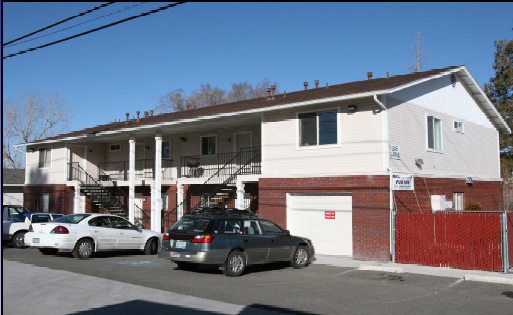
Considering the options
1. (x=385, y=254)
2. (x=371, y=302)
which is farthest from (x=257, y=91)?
(x=371, y=302)

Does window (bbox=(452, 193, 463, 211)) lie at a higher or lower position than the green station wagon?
higher

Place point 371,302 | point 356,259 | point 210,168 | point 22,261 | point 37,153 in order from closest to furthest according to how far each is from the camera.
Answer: point 371,302 < point 22,261 < point 356,259 < point 210,168 < point 37,153

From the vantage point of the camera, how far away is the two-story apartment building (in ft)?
52.1

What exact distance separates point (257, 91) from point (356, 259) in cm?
3746

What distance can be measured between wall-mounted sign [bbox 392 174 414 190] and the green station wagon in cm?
391

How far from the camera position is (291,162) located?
58.8 ft

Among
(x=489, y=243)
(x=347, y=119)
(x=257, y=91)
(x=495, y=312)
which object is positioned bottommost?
(x=495, y=312)

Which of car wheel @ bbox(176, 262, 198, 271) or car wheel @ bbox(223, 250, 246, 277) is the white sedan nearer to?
car wheel @ bbox(176, 262, 198, 271)

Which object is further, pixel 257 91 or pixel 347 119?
pixel 257 91

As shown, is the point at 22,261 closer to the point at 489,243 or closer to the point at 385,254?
the point at 385,254

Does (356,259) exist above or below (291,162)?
below

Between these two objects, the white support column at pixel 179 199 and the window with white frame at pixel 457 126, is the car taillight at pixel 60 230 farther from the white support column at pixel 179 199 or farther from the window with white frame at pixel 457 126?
the window with white frame at pixel 457 126

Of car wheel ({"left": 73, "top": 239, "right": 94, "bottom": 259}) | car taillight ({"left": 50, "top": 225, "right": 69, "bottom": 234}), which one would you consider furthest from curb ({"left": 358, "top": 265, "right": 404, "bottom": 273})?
car taillight ({"left": 50, "top": 225, "right": 69, "bottom": 234})

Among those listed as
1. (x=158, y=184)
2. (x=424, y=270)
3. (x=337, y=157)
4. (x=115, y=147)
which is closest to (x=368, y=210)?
(x=337, y=157)
